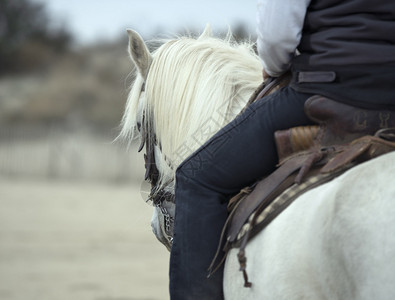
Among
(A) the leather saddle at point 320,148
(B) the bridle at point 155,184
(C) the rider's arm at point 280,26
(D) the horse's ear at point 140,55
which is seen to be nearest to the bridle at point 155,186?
(B) the bridle at point 155,184

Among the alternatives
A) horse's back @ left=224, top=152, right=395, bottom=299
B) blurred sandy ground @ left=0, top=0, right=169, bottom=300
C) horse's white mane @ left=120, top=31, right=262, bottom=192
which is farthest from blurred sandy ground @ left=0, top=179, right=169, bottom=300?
horse's back @ left=224, top=152, right=395, bottom=299

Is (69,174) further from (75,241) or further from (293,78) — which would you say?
(293,78)

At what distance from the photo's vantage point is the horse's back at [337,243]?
5.75 feet

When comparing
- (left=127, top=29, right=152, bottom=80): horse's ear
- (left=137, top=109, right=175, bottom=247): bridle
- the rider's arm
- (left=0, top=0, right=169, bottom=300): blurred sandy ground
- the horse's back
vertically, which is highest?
the rider's arm

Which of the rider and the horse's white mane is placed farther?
the horse's white mane

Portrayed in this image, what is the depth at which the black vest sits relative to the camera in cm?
212

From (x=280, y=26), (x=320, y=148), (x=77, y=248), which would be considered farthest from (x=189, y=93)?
(x=77, y=248)

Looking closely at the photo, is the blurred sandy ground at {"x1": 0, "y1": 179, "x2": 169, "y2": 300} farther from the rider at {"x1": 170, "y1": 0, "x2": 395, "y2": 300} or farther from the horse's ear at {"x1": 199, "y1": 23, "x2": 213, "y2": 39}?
the rider at {"x1": 170, "y1": 0, "x2": 395, "y2": 300}

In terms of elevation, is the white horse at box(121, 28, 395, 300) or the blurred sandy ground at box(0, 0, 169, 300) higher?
the white horse at box(121, 28, 395, 300)

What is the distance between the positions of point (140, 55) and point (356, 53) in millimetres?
1186

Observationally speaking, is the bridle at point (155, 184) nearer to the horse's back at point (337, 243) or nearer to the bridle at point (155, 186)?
the bridle at point (155, 186)

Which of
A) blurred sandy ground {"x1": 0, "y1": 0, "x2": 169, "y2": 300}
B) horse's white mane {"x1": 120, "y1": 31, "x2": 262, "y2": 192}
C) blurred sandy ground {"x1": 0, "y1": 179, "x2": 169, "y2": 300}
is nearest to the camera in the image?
horse's white mane {"x1": 120, "y1": 31, "x2": 262, "y2": 192}

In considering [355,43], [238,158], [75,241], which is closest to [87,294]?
[75,241]

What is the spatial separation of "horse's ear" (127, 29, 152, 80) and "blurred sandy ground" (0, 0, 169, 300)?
379 millimetres
